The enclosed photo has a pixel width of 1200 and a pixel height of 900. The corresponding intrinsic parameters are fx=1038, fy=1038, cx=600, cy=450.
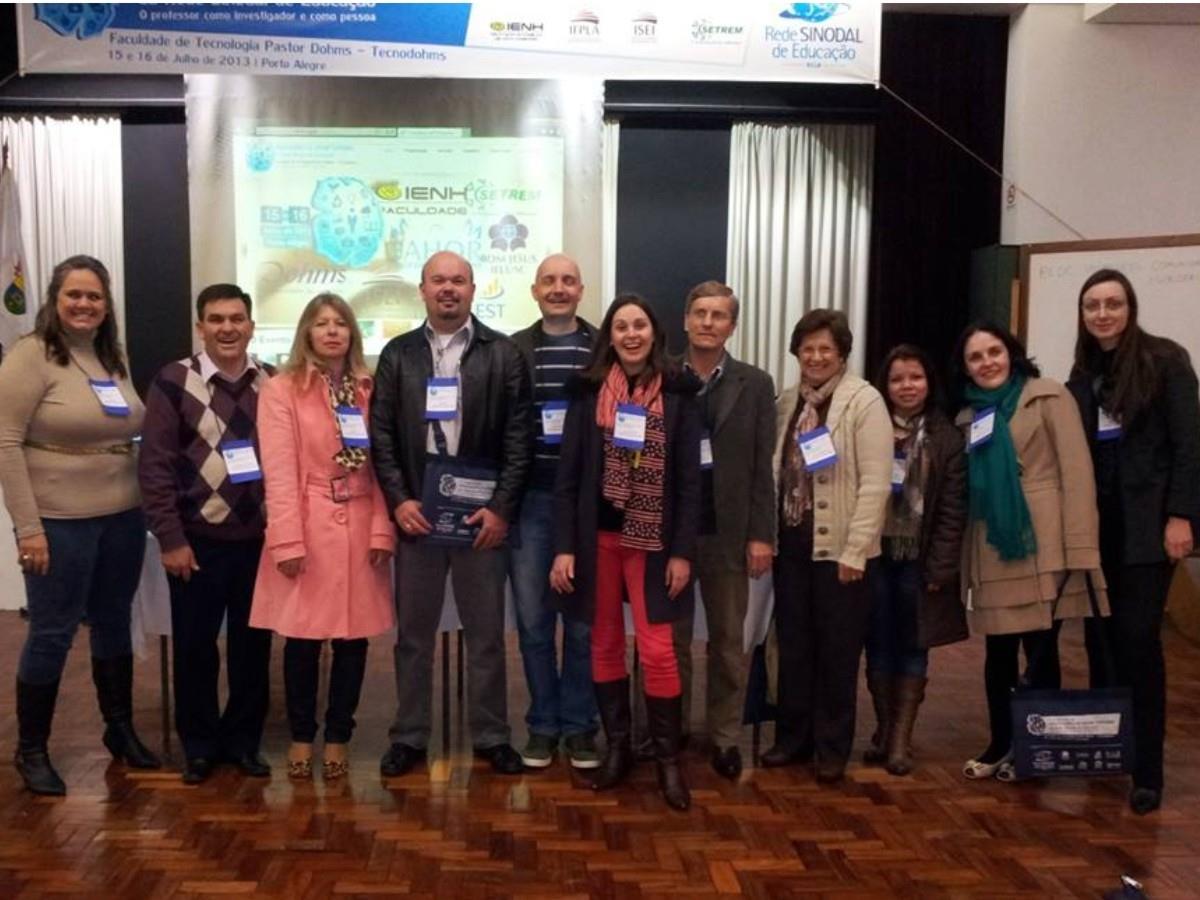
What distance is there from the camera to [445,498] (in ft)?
9.37

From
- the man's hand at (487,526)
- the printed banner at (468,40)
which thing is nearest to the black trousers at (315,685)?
the man's hand at (487,526)

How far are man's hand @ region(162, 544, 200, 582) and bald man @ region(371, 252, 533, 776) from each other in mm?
542

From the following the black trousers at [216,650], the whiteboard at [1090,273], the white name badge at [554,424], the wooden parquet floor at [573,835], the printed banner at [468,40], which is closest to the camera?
the wooden parquet floor at [573,835]

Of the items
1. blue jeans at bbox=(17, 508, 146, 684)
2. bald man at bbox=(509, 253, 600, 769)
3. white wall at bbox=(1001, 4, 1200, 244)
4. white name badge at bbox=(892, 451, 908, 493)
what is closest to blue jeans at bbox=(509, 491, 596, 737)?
bald man at bbox=(509, 253, 600, 769)

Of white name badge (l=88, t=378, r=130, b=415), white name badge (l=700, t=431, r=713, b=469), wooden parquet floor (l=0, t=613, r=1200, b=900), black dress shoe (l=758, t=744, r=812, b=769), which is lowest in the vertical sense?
wooden parquet floor (l=0, t=613, r=1200, b=900)

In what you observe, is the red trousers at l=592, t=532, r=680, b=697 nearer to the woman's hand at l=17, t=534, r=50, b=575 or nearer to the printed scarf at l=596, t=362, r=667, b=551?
the printed scarf at l=596, t=362, r=667, b=551

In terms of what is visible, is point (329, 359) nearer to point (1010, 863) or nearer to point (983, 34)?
point (1010, 863)

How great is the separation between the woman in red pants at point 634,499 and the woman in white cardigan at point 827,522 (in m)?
0.36

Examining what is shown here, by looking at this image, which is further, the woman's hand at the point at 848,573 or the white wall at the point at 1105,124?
the white wall at the point at 1105,124

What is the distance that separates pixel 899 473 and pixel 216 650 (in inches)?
79.9

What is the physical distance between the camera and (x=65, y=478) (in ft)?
9.09

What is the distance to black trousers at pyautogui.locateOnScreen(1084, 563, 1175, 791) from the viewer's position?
279cm

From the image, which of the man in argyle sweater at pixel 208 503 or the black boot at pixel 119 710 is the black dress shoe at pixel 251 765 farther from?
the black boot at pixel 119 710

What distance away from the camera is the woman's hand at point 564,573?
280 cm
